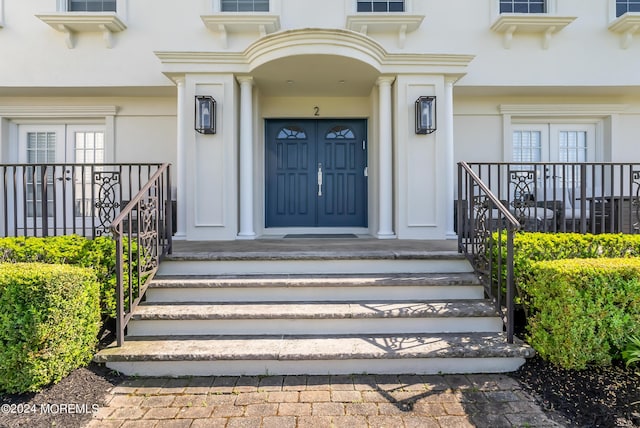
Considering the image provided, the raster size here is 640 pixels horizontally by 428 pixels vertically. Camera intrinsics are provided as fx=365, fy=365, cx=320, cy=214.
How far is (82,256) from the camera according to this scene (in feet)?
10.1

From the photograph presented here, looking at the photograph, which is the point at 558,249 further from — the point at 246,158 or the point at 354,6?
the point at 354,6

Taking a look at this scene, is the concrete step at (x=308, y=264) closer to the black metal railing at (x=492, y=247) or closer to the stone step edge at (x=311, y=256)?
the stone step edge at (x=311, y=256)

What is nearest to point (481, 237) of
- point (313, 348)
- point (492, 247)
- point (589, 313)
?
point (492, 247)

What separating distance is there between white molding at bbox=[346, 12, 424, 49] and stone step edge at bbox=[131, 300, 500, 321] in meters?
4.39

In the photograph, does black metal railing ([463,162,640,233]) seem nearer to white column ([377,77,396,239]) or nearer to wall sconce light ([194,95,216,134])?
white column ([377,77,396,239])

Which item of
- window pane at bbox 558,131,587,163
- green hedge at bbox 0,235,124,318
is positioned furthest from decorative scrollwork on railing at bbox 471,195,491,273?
window pane at bbox 558,131,587,163

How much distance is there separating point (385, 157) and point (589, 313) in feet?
10.8

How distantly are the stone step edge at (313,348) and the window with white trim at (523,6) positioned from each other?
563 cm

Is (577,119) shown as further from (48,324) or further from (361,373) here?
(48,324)

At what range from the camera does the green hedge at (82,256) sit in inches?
118

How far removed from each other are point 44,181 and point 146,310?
2380 millimetres

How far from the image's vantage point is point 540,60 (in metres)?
5.86

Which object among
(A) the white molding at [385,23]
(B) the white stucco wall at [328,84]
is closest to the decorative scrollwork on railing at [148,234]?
(B) the white stucco wall at [328,84]

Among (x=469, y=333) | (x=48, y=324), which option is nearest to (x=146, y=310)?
(x=48, y=324)
